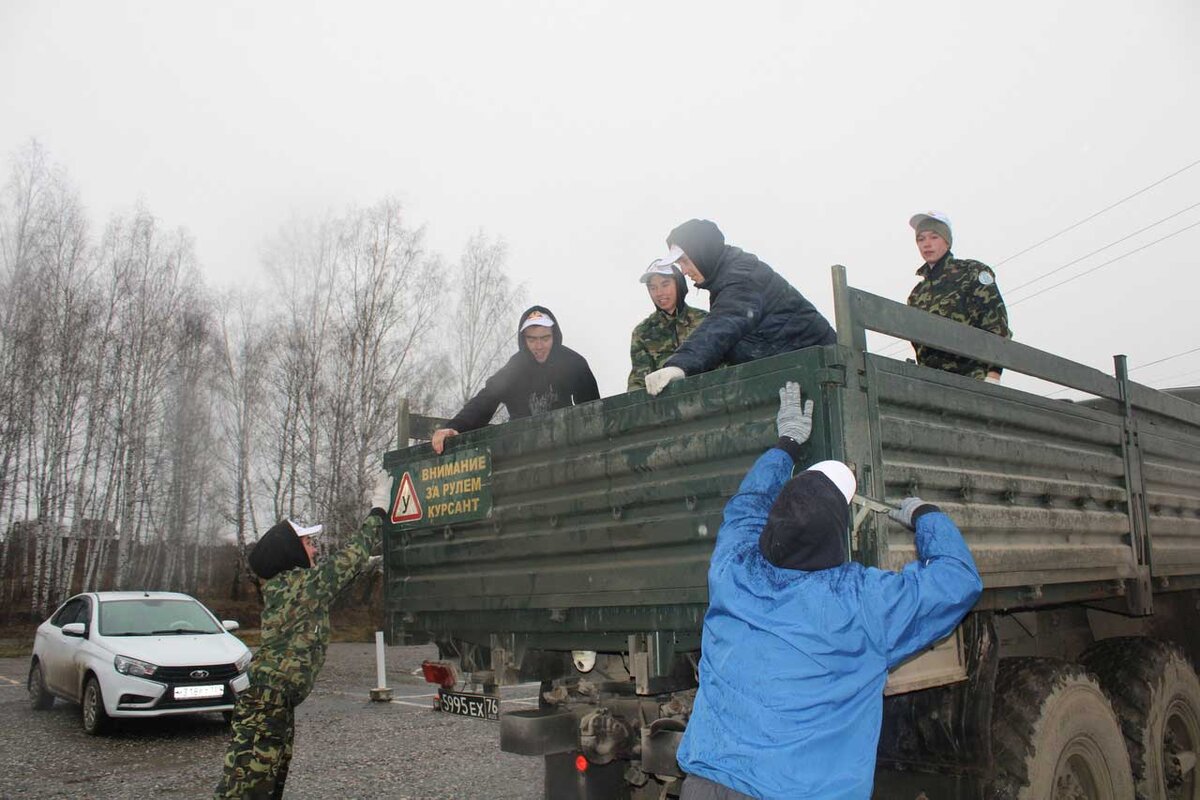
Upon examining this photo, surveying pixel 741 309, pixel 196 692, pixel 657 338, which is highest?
pixel 657 338

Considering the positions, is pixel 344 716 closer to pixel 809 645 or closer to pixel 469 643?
pixel 469 643

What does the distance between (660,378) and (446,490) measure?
1375 millimetres

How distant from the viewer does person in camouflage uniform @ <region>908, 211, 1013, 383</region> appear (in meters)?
4.31

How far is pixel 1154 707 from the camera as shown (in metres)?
4.05

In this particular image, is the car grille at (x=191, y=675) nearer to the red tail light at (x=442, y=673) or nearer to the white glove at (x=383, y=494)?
the white glove at (x=383, y=494)

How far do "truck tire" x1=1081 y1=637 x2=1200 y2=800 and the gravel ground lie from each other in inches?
111

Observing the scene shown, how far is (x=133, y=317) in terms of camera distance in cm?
2359

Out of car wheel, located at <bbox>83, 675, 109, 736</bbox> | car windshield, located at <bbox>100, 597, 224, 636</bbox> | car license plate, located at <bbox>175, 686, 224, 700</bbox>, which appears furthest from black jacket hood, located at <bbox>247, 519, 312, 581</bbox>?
car windshield, located at <bbox>100, 597, 224, 636</bbox>

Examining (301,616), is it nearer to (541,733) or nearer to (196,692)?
(541,733)

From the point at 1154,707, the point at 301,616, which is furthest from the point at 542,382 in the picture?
the point at 1154,707

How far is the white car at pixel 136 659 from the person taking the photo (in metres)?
8.96

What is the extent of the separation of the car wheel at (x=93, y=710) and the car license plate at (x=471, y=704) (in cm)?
665

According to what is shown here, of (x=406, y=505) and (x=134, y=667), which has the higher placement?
(x=406, y=505)

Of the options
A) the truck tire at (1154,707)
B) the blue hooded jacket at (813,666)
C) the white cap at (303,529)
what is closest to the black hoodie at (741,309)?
the blue hooded jacket at (813,666)
